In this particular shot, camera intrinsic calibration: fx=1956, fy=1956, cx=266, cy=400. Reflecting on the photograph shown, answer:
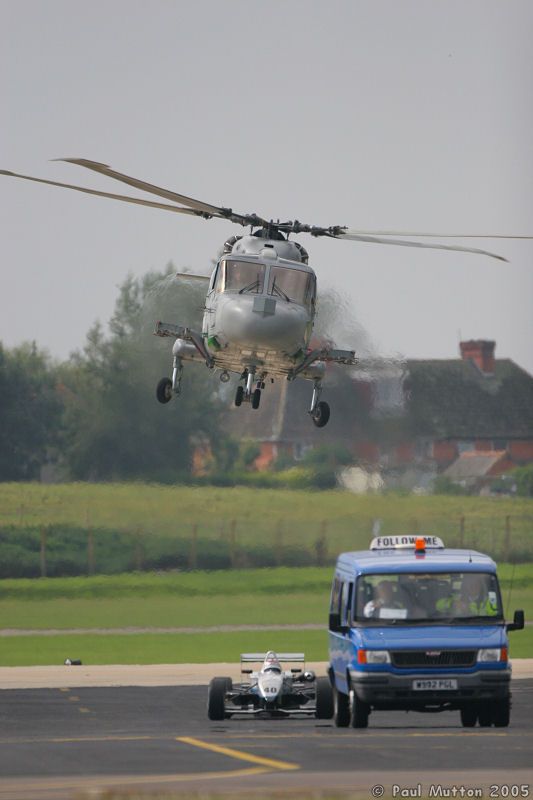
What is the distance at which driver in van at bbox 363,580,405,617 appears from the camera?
23391mm

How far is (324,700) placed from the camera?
24.9 metres

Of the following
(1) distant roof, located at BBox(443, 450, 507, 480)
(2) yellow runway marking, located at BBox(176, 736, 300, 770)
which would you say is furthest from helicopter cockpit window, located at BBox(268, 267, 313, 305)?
(1) distant roof, located at BBox(443, 450, 507, 480)

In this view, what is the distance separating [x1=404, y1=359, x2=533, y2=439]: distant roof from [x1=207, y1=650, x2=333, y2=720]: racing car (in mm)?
24656

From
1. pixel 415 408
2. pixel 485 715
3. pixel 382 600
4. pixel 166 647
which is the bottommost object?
pixel 166 647

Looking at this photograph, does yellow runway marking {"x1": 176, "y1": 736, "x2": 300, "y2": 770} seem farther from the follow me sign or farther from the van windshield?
the follow me sign

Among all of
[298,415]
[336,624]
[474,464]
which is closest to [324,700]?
[336,624]

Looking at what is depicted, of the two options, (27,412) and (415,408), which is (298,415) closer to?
(415,408)

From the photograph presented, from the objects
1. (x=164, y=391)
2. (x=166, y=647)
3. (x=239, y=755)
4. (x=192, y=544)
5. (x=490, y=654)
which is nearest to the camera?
(x=239, y=755)

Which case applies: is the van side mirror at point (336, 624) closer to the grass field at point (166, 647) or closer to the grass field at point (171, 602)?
the grass field at point (166, 647)

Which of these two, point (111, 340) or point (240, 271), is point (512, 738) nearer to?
point (240, 271)

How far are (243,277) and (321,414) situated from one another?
3.18 meters

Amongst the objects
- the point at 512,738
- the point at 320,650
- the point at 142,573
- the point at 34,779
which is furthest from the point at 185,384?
the point at 34,779

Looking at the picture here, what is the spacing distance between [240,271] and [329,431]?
1904cm

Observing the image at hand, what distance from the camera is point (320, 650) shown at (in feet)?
152
